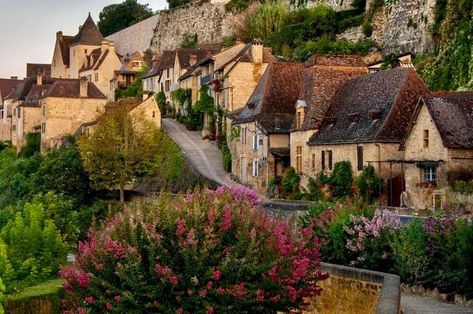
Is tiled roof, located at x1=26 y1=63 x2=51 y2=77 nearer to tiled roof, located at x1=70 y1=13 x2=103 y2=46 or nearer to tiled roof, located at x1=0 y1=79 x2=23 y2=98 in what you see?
tiled roof, located at x1=0 y1=79 x2=23 y2=98

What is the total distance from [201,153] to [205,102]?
6.49 meters

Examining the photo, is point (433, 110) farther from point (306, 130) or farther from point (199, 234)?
point (199, 234)

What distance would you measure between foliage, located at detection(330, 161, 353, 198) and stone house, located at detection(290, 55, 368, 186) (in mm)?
2698

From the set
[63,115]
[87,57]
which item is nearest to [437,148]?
[63,115]

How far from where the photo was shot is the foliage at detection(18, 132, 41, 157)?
79.2 metres

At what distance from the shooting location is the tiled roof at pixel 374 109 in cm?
3666

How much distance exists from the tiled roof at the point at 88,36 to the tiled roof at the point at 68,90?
25.7 metres

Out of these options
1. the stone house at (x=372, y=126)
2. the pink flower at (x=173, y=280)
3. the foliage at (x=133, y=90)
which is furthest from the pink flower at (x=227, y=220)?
the foliage at (x=133, y=90)

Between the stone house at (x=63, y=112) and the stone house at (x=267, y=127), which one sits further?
the stone house at (x=63, y=112)

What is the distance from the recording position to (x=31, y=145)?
79875mm

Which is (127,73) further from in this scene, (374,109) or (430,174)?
(430,174)

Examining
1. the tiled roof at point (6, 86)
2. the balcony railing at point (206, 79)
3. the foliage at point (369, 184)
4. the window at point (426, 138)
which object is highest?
the tiled roof at point (6, 86)

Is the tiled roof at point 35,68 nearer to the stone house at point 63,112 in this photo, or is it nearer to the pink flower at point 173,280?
the stone house at point 63,112

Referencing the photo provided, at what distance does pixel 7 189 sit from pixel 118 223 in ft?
151
